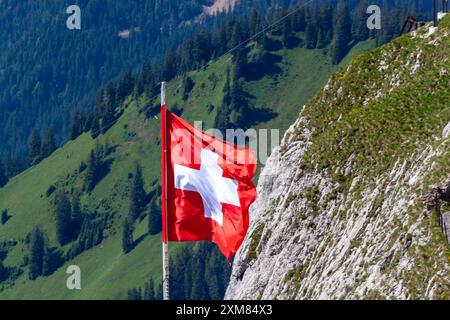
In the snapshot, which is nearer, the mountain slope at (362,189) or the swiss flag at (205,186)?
the swiss flag at (205,186)

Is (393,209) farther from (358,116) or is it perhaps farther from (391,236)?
(358,116)

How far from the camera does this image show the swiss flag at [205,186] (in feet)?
134

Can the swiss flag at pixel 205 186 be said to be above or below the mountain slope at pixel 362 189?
above

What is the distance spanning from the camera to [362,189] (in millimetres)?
55969

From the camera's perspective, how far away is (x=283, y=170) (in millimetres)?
66438

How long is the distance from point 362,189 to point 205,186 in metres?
15.9

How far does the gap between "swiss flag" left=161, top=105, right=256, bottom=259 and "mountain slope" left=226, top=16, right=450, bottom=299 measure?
622 cm

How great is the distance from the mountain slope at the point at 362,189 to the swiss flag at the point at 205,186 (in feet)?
20.4

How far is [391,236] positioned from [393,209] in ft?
8.09

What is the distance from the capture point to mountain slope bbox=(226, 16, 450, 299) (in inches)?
1857

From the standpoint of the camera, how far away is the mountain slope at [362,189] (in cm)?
4716

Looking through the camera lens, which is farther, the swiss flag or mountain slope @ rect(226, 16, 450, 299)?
mountain slope @ rect(226, 16, 450, 299)
